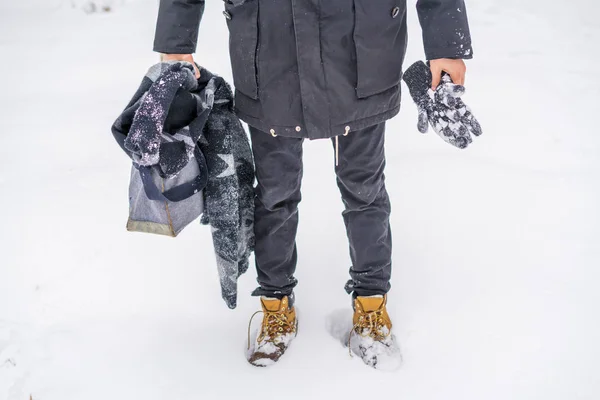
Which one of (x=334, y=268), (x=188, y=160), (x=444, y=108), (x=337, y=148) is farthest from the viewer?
(x=334, y=268)

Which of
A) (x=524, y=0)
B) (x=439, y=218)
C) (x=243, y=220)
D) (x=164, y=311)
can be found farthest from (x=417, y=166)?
(x=524, y=0)

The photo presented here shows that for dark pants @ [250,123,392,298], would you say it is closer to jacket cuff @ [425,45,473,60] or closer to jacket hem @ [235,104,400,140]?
jacket hem @ [235,104,400,140]

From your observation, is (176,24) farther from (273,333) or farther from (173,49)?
(273,333)

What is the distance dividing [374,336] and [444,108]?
78 centimetres

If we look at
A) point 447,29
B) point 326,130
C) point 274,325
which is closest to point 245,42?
point 326,130

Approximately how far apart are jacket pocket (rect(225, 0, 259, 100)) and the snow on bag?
91 millimetres

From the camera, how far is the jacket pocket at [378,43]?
1289 mm

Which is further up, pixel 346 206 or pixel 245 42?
pixel 245 42

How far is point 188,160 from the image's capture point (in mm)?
1305

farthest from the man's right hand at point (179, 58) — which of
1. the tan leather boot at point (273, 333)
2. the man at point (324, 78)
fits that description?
the tan leather boot at point (273, 333)

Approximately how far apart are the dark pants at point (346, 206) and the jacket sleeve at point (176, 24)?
320mm

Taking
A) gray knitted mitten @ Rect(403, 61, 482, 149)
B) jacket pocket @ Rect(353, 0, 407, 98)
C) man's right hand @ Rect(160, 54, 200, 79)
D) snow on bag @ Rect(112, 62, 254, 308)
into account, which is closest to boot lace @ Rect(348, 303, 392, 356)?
snow on bag @ Rect(112, 62, 254, 308)

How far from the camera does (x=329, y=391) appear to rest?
158 centimetres

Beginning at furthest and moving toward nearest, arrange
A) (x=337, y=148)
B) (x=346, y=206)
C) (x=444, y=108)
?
(x=346, y=206), (x=337, y=148), (x=444, y=108)
